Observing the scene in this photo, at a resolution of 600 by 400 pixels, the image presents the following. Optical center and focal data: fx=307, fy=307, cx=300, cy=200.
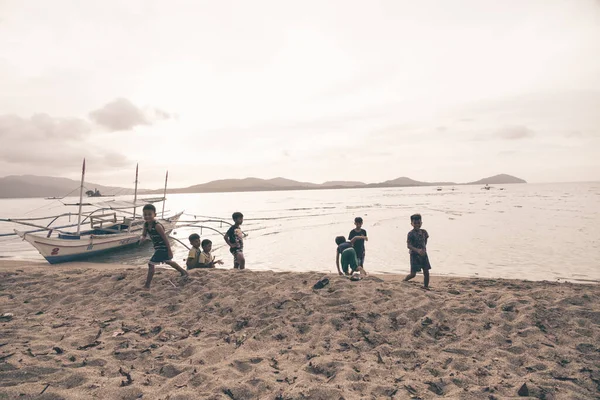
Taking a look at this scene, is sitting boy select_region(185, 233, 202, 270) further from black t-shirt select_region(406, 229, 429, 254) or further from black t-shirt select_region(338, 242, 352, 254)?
black t-shirt select_region(406, 229, 429, 254)

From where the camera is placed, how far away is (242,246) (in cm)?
1059

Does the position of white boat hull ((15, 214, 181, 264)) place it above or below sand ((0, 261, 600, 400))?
below

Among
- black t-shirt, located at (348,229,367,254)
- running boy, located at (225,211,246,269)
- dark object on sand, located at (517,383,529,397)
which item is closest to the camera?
dark object on sand, located at (517,383,529,397)

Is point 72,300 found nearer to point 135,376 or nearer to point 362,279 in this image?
point 135,376

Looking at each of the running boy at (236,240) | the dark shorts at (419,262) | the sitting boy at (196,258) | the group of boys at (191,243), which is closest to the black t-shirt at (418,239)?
the dark shorts at (419,262)

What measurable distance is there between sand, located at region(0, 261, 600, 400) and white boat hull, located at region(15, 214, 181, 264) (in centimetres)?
1039

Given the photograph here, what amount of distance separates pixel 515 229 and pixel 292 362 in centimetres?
2743

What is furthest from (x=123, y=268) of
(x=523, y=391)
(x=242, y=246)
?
(x=523, y=391)

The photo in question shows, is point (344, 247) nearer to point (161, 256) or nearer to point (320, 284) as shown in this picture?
point (320, 284)

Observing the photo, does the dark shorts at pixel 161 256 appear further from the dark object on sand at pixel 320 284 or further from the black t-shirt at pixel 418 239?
the black t-shirt at pixel 418 239

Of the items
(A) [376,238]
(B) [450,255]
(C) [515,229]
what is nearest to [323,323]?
(B) [450,255]

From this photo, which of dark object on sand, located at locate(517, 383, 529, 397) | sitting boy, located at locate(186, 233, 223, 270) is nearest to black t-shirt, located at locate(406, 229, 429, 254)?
dark object on sand, located at locate(517, 383, 529, 397)

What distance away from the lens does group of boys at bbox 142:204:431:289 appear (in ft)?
26.9

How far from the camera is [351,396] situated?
3947 mm
